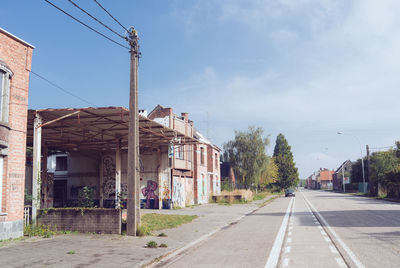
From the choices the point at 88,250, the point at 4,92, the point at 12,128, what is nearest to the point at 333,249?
the point at 88,250

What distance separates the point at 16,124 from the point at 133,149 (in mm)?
3900

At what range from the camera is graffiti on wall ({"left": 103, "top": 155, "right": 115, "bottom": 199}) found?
2700 cm

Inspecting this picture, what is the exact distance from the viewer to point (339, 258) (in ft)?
25.8

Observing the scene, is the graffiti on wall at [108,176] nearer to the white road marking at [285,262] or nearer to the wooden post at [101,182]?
the wooden post at [101,182]

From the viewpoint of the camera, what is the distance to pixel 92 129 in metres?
19.8

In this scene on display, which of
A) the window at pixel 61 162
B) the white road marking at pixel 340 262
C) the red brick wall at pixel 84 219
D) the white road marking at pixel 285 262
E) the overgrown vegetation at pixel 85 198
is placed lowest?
the white road marking at pixel 285 262

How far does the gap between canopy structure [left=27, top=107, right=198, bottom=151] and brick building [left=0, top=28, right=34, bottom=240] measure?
5.22 feet

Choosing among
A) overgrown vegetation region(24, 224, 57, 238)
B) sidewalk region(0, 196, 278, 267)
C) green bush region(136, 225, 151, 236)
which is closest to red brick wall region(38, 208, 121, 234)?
overgrown vegetation region(24, 224, 57, 238)

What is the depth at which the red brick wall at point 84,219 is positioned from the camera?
12391 mm

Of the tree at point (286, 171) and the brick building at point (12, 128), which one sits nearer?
the brick building at point (12, 128)

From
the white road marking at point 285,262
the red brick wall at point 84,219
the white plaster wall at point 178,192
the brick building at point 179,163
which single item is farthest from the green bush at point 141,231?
the white plaster wall at point 178,192

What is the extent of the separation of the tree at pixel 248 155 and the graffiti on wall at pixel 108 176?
23759mm

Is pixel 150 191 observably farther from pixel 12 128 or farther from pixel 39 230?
pixel 12 128

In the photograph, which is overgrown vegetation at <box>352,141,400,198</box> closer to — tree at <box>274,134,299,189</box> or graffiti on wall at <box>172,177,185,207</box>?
graffiti on wall at <box>172,177,185,207</box>
